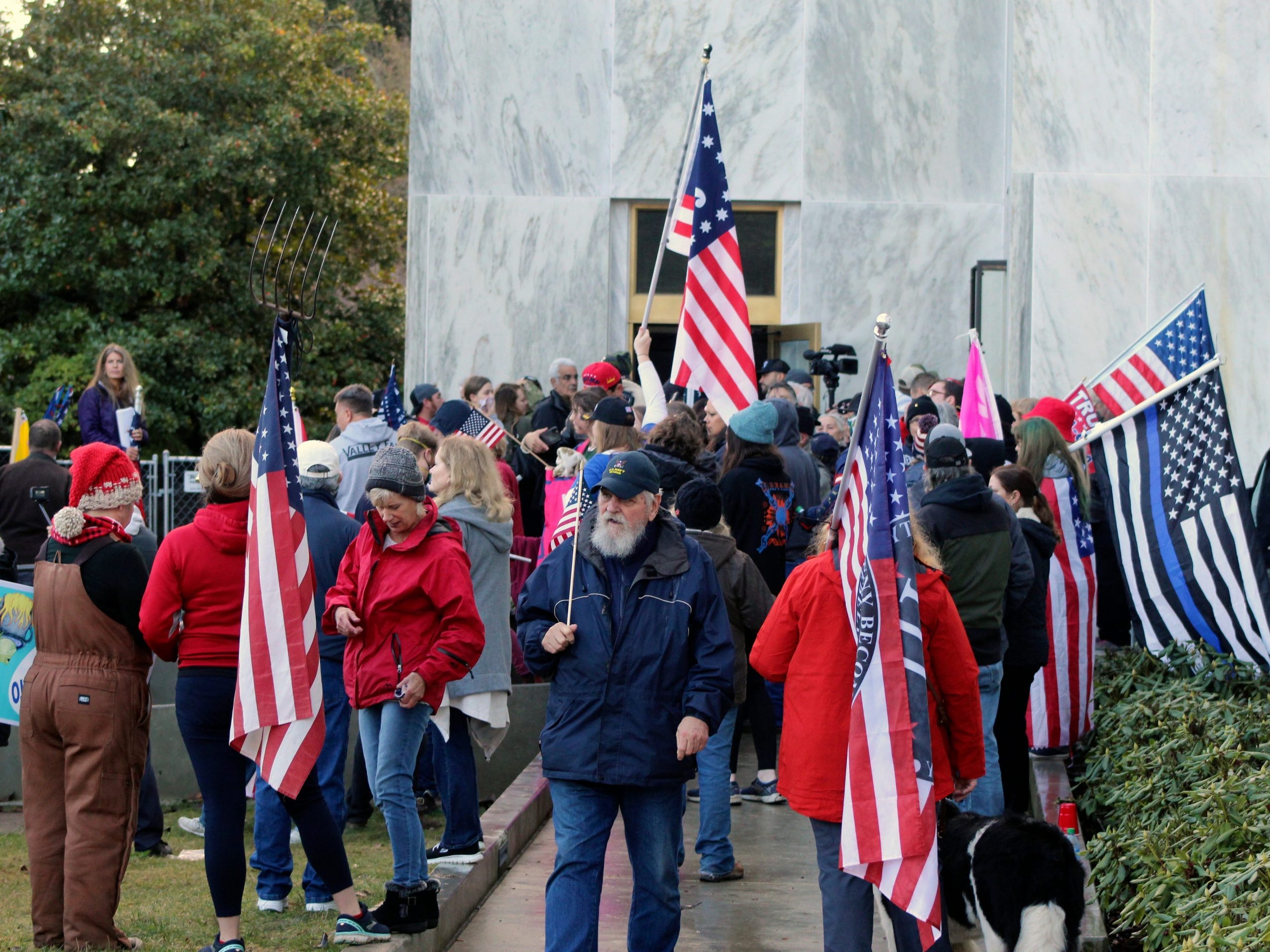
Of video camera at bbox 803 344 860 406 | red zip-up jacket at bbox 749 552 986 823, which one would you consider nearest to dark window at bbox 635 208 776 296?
video camera at bbox 803 344 860 406

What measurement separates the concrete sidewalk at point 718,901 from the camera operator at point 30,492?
428cm

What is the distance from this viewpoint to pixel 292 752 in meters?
5.56

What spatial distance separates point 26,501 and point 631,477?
20.9 feet

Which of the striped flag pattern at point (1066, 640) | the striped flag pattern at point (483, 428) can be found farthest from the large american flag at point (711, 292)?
the striped flag pattern at point (1066, 640)

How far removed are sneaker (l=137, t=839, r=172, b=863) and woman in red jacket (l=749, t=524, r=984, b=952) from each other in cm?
428

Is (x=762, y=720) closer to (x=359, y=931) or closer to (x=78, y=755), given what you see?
(x=359, y=931)

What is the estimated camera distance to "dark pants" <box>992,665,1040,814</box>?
7.30m

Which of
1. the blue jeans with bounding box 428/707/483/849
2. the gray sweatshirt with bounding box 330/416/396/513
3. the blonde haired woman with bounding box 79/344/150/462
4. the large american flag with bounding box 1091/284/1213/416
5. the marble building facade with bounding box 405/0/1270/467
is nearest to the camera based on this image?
the blue jeans with bounding box 428/707/483/849

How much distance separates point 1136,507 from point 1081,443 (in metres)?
0.49

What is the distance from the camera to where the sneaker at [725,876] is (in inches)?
277

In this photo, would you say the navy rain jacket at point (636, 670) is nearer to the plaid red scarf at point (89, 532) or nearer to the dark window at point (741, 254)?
the plaid red scarf at point (89, 532)

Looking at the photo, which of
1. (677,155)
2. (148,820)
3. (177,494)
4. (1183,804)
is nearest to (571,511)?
(148,820)

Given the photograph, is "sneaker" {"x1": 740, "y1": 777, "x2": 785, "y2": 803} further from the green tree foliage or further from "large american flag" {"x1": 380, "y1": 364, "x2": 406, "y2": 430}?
the green tree foliage

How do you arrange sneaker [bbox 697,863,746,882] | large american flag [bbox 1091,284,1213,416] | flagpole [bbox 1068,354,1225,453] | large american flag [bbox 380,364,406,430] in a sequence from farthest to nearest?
1. large american flag [bbox 380,364,406,430]
2. large american flag [bbox 1091,284,1213,416]
3. flagpole [bbox 1068,354,1225,453]
4. sneaker [bbox 697,863,746,882]
